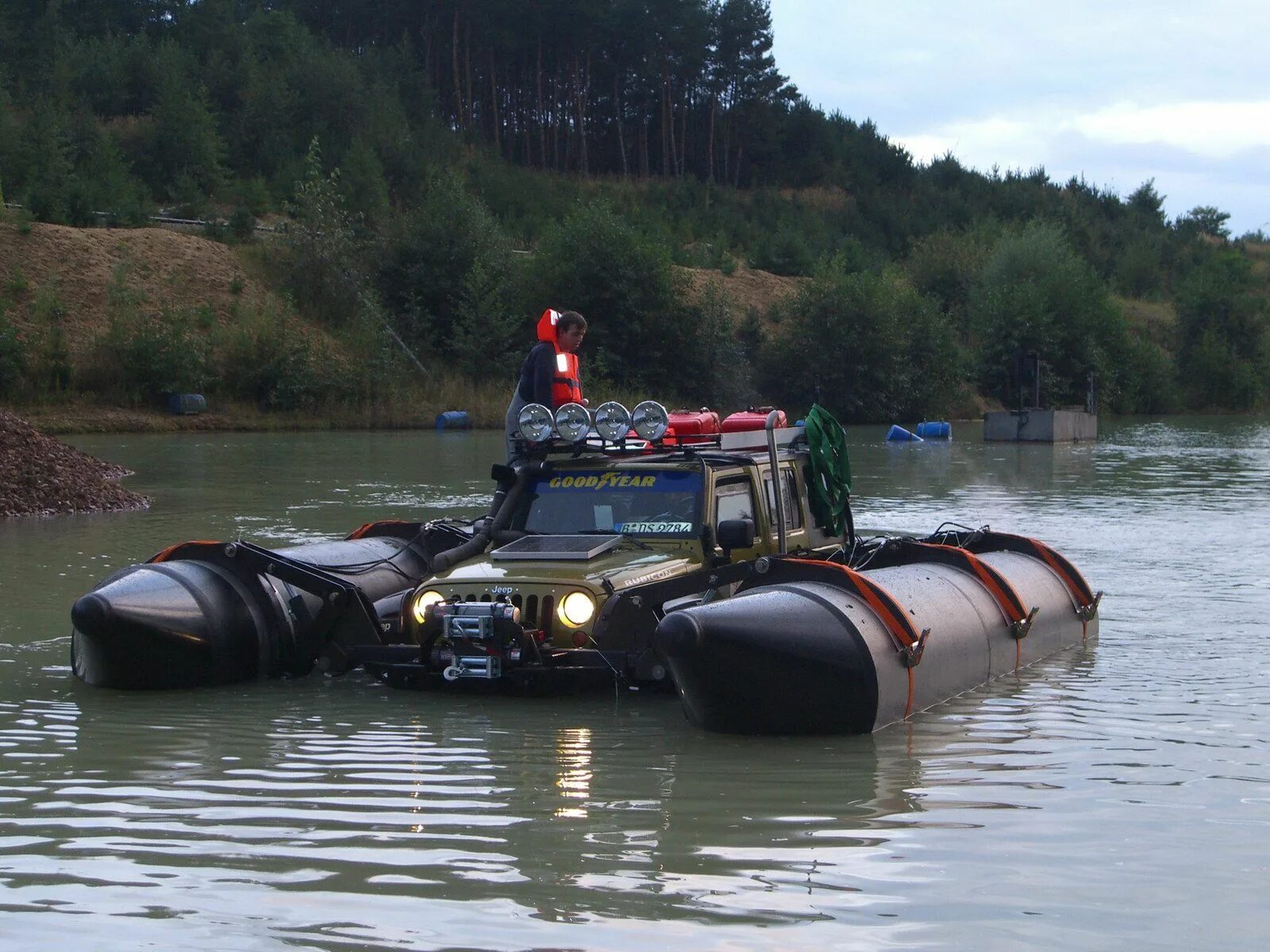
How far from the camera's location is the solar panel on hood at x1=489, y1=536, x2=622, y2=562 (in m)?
9.76

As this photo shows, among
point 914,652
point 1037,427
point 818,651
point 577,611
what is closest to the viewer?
point 818,651

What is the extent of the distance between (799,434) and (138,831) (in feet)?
20.4

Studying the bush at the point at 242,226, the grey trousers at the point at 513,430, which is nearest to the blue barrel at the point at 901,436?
the bush at the point at 242,226

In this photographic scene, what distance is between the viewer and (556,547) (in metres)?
9.96

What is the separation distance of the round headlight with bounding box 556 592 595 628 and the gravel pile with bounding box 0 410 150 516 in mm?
14515

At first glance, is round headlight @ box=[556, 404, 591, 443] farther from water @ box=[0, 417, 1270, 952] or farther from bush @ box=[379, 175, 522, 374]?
bush @ box=[379, 175, 522, 374]

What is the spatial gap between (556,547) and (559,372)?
2.31 metres

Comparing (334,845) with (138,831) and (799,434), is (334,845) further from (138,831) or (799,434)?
(799,434)

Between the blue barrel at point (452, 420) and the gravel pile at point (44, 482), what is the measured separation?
27070 millimetres

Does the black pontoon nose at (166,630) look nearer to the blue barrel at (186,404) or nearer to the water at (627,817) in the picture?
the water at (627,817)

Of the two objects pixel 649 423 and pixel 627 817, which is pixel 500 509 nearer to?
pixel 649 423

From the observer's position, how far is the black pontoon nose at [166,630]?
9.55 m

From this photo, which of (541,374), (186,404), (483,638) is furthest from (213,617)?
(186,404)

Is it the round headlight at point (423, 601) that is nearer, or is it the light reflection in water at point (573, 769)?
the light reflection in water at point (573, 769)
